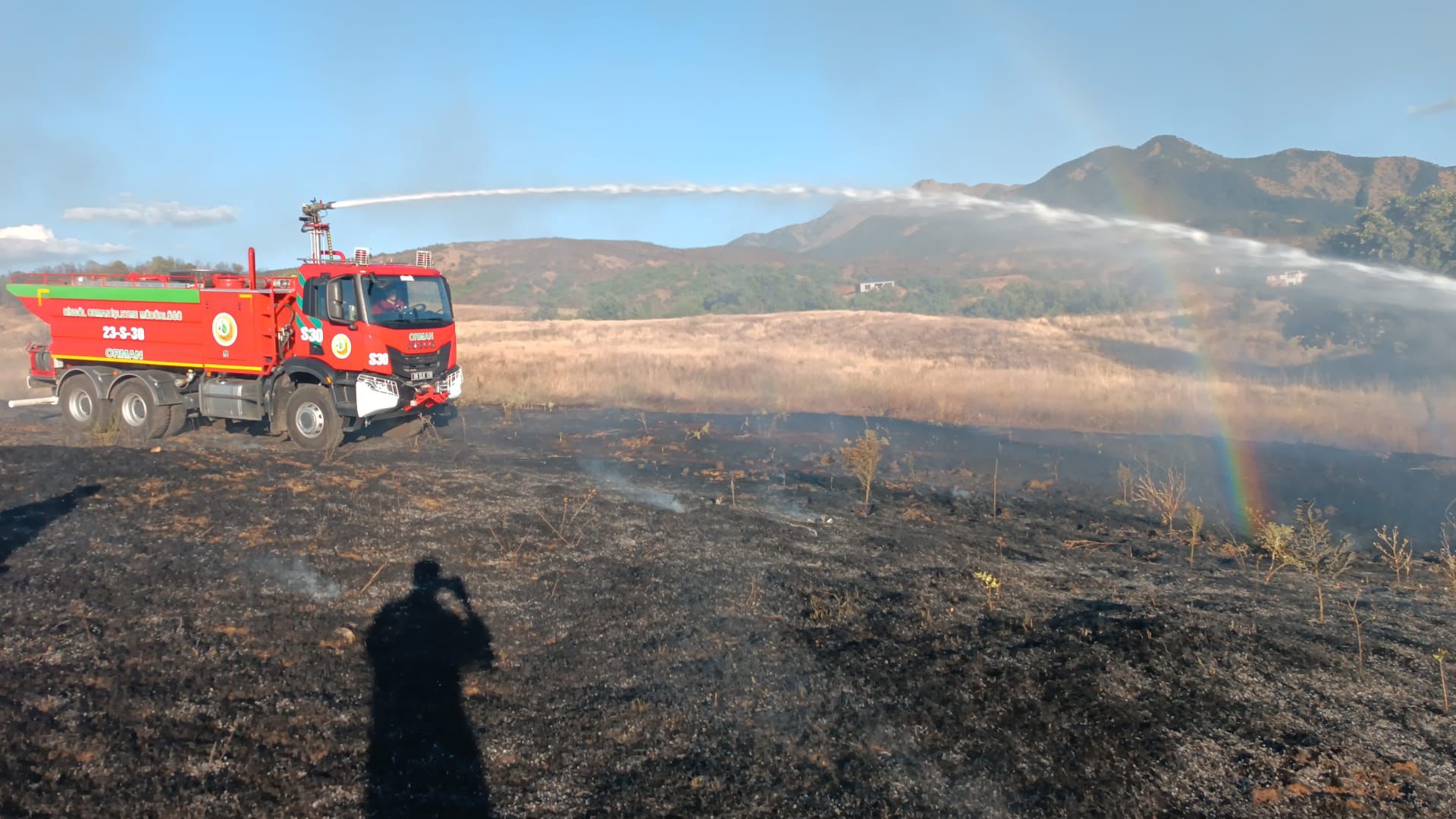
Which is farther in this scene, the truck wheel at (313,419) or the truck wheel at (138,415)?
the truck wheel at (138,415)

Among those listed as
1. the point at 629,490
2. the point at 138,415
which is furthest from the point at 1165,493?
the point at 138,415

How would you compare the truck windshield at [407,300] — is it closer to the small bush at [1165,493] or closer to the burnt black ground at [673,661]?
the burnt black ground at [673,661]

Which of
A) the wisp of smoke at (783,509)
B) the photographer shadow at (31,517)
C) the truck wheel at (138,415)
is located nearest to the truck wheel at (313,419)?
the truck wheel at (138,415)

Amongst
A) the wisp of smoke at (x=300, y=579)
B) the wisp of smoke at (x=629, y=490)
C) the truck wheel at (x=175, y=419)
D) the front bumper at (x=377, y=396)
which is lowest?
the wisp of smoke at (x=629, y=490)

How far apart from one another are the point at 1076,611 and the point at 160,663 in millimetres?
6847

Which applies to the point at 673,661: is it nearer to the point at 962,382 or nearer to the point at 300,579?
the point at 300,579

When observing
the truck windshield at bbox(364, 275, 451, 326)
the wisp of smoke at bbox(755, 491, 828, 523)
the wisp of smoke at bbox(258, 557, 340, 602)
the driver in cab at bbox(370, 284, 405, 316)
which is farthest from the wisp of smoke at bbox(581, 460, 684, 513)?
the wisp of smoke at bbox(258, 557, 340, 602)

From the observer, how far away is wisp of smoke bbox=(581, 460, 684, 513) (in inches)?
421

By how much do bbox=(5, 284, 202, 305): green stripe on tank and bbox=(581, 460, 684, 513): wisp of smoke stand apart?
727 cm

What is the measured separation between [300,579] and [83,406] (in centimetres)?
1122

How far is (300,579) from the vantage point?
23.7 feet

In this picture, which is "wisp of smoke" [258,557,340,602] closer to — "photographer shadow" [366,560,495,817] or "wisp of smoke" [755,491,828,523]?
"photographer shadow" [366,560,495,817]

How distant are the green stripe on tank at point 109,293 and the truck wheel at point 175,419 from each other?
5.98 ft

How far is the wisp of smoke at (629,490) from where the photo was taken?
10695 millimetres
